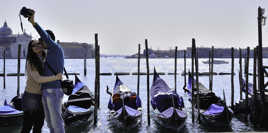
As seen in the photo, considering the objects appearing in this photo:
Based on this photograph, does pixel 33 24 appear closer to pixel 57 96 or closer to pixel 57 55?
pixel 57 55

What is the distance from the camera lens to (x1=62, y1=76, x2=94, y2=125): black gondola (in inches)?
384

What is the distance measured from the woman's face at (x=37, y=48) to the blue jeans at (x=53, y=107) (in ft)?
1.17

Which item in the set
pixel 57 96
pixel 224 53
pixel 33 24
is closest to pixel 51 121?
pixel 57 96

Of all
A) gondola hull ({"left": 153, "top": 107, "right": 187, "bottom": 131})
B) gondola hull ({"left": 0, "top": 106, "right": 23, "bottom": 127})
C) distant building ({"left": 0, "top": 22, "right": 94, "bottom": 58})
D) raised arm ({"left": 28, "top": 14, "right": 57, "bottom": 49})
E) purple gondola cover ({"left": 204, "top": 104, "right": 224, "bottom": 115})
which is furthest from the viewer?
distant building ({"left": 0, "top": 22, "right": 94, "bottom": 58})

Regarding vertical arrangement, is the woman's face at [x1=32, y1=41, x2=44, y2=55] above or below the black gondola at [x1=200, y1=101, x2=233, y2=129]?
above

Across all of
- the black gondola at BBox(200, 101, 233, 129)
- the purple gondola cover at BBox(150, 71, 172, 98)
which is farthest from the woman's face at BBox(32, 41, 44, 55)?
the purple gondola cover at BBox(150, 71, 172, 98)

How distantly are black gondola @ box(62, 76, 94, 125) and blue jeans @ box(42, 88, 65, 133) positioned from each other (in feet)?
22.1

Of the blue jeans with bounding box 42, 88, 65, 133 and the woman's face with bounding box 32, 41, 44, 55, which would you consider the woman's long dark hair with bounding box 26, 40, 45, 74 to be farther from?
the blue jeans with bounding box 42, 88, 65, 133

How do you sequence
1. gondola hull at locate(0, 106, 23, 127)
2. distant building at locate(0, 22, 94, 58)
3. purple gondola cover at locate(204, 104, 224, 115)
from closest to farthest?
gondola hull at locate(0, 106, 23, 127) < purple gondola cover at locate(204, 104, 224, 115) < distant building at locate(0, 22, 94, 58)

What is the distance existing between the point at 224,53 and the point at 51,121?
159033 mm

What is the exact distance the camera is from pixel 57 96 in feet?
9.84

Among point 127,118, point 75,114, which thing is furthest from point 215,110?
point 75,114

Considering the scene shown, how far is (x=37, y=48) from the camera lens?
117 inches

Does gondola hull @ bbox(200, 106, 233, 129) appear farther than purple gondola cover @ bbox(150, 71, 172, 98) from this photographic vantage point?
No
